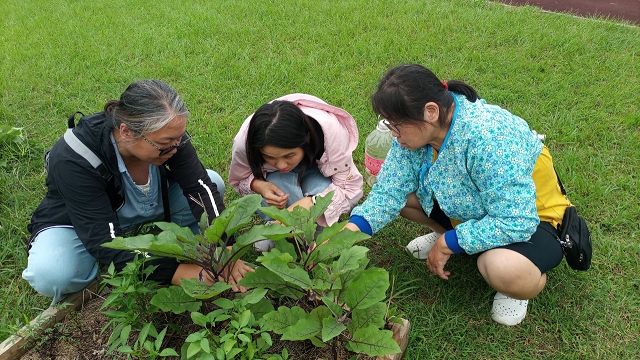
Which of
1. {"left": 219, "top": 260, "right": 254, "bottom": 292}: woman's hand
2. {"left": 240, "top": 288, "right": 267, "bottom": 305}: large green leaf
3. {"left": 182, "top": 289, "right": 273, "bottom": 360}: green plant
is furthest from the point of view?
{"left": 219, "top": 260, "right": 254, "bottom": 292}: woman's hand

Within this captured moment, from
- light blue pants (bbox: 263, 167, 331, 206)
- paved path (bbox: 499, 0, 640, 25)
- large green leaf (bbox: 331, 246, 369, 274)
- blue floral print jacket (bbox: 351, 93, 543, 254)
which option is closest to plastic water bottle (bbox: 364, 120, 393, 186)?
light blue pants (bbox: 263, 167, 331, 206)

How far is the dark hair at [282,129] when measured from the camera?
2.32 m

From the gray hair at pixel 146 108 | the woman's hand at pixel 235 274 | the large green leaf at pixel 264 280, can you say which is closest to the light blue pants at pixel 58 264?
the gray hair at pixel 146 108

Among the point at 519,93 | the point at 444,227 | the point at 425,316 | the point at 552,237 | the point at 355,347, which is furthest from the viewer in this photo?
the point at 519,93

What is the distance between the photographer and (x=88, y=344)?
1909 millimetres

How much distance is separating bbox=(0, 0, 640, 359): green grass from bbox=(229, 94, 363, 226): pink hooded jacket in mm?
314

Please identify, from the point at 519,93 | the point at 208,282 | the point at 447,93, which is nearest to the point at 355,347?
the point at 208,282

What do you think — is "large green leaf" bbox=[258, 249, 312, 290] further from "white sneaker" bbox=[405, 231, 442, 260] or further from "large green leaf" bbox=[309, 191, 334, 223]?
"white sneaker" bbox=[405, 231, 442, 260]

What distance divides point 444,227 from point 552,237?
52 centimetres

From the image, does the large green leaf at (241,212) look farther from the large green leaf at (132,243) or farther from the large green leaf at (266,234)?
the large green leaf at (132,243)

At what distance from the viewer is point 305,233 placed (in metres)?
1.68

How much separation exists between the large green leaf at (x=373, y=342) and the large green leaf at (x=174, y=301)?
1.66 feet

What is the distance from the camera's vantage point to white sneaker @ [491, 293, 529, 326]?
2270 millimetres

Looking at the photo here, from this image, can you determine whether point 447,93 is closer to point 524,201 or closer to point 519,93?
point 524,201
